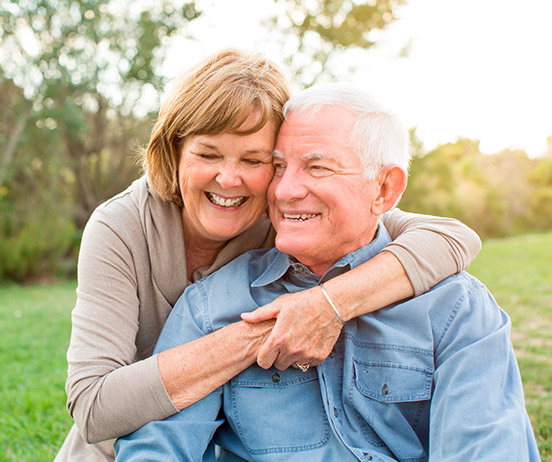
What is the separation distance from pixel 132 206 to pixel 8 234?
1265 cm

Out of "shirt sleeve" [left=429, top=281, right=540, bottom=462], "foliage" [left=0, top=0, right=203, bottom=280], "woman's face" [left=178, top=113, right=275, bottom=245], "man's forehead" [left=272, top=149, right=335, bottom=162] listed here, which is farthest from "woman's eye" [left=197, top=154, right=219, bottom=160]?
"foliage" [left=0, top=0, right=203, bottom=280]

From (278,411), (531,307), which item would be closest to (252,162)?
(278,411)

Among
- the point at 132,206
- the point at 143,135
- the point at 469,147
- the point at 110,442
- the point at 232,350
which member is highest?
the point at 132,206

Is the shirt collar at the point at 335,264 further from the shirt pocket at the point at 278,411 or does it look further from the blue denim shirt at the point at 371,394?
the shirt pocket at the point at 278,411

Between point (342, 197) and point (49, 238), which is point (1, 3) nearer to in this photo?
point (49, 238)

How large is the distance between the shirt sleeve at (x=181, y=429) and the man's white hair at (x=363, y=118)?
85 cm

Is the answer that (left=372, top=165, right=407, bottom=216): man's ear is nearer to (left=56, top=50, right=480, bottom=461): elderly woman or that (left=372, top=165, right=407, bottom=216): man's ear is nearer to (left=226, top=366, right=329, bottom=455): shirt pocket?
(left=56, top=50, right=480, bottom=461): elderly woman

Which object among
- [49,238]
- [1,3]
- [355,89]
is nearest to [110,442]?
[355,89]

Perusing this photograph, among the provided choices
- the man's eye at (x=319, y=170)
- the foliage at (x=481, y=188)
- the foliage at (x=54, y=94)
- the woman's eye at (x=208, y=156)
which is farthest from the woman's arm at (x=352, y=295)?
the foliage at (x=481, y=188)

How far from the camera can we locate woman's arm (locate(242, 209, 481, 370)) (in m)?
1.87

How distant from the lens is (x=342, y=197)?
2.05 metres

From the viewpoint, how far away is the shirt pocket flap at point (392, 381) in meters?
1.92

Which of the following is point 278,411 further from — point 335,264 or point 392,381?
point 335,264

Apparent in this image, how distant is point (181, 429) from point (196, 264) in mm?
790
